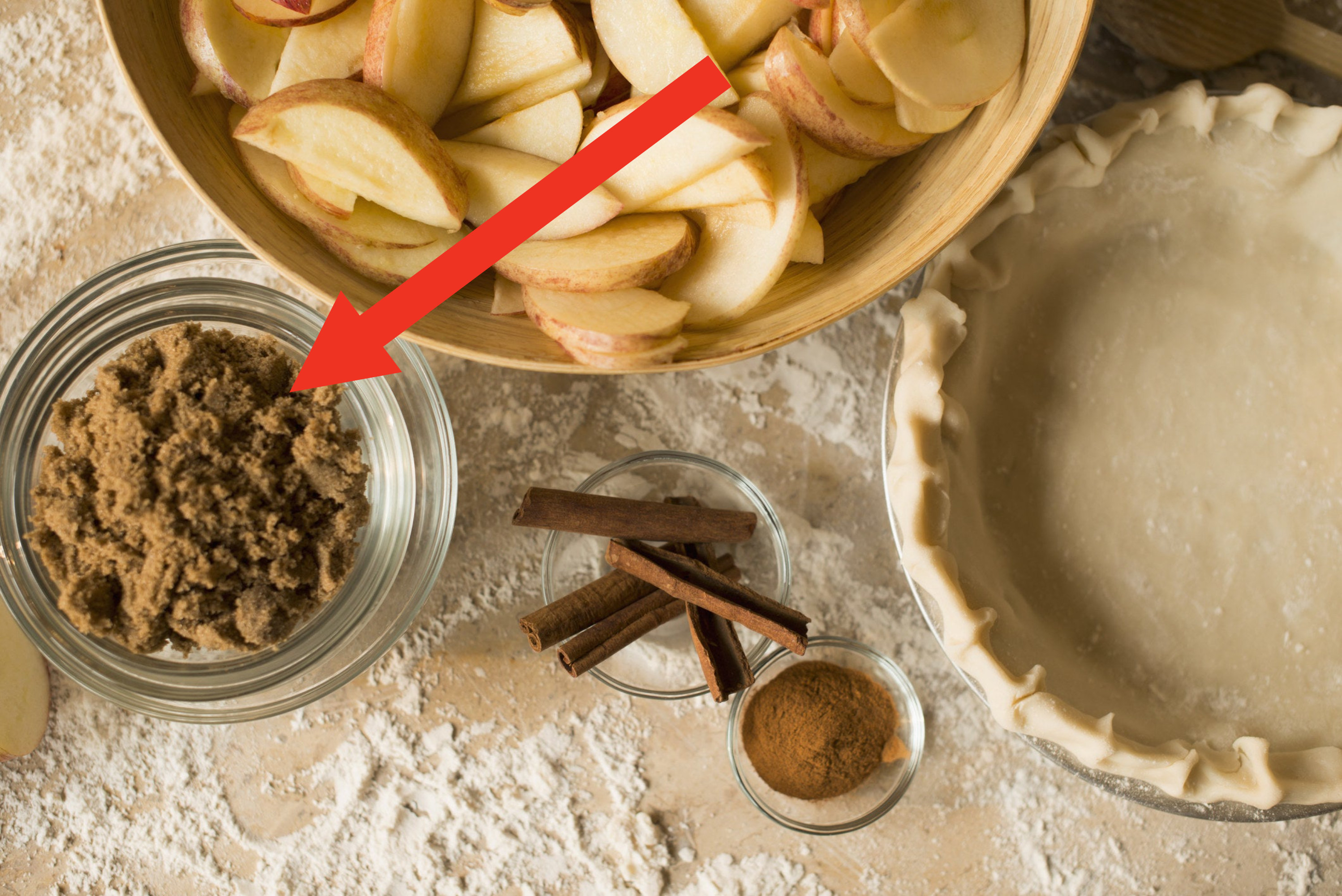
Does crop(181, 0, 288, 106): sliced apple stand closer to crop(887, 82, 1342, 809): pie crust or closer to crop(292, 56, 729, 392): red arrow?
crop(292, 56, 729, 392): red arrow

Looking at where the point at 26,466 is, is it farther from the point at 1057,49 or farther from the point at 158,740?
the point at 1057,49

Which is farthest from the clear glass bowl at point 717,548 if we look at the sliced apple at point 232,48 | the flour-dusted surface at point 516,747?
the sliced apple at point 232,48

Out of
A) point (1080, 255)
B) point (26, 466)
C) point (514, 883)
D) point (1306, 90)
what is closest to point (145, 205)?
point (26, 466)

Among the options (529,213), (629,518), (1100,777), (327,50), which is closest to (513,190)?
(529,213)

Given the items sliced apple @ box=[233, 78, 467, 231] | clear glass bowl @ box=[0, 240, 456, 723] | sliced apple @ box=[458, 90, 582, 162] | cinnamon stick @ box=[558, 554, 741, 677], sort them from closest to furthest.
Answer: sliced apple @ box=[233, 78, 467, 231]
sliced apple @ box=[458, 90, 582, 162]
clear glass bowl @ box=[0, 240, 456, 723]
cinnamon stick @ box=[558, 554, 741, 677]

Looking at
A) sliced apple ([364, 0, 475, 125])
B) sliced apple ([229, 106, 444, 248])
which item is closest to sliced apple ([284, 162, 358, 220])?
sliced apple ([229, 106, 444, 248])

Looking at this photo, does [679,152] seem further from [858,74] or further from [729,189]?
[858,74]
